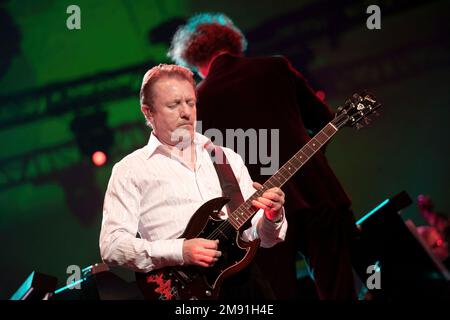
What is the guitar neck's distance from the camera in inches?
112

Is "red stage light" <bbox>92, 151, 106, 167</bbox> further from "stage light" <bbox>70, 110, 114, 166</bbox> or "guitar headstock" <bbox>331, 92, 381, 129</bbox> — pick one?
"guitar headstock" <bbox>331, 92, 381, 129</bbox>

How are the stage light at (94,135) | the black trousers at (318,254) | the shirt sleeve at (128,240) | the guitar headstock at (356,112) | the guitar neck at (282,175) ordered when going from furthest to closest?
the stage light at (94,135) → the black trousers at (318,254) → the guitar headstock at (356,112) → the guitar neck at (282,175) → the shirt sleeve at (128,240)

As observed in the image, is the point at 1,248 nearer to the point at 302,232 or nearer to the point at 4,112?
the point at 4,112

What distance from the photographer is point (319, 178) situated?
3.56m

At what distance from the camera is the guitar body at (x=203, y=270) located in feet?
8.98

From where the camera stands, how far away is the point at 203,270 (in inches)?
108

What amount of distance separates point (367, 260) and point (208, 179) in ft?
5.01

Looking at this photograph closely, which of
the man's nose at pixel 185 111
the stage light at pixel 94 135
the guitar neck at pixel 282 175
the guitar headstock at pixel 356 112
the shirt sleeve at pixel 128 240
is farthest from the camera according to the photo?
the stage light at pixel 94 135

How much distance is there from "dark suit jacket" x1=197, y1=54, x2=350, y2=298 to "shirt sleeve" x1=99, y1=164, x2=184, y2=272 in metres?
0.92

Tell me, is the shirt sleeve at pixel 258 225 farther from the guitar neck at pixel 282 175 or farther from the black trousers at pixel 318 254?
the black trousers at pixel 318 254

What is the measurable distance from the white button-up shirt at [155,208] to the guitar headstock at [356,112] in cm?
58

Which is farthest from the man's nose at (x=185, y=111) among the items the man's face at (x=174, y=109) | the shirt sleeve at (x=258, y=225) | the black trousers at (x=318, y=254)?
the black trousers at (x=318, y=254)

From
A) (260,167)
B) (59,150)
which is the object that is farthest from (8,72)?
(260,167)

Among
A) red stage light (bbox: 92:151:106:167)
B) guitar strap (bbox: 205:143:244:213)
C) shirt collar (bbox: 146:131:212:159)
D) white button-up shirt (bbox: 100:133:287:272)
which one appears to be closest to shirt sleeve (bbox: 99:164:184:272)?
white button-up shirt (bbox: 100:133:287:272)
